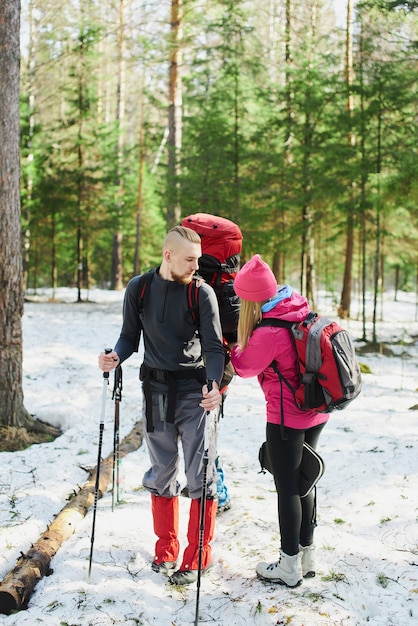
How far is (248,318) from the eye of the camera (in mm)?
3320

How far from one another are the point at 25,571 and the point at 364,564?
2.28m

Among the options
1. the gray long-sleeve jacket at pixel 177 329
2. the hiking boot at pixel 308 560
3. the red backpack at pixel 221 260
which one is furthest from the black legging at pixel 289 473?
the red backpack at pixel 221 260

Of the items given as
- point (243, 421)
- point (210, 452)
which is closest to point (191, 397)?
point (210, 452)

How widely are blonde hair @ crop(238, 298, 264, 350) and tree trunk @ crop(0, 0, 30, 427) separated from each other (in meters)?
3.47

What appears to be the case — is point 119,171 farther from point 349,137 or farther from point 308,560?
point 308,560

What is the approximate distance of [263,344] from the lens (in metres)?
3.22

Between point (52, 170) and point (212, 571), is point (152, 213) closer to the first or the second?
point (52, 170)

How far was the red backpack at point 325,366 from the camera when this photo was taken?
3132mm

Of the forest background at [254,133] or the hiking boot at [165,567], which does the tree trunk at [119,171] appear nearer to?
the forest background at [254,133]

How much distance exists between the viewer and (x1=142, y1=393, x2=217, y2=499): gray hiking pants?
360cm

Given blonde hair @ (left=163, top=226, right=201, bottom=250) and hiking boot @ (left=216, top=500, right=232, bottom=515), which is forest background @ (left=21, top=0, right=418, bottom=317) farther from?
hiking boot @ (left=216, top=500, right=232, bottom=515)

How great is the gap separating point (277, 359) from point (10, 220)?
3746mm

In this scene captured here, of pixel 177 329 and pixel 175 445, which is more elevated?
pixel 177 329

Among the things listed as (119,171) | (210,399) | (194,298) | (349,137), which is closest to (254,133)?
(349,137)
